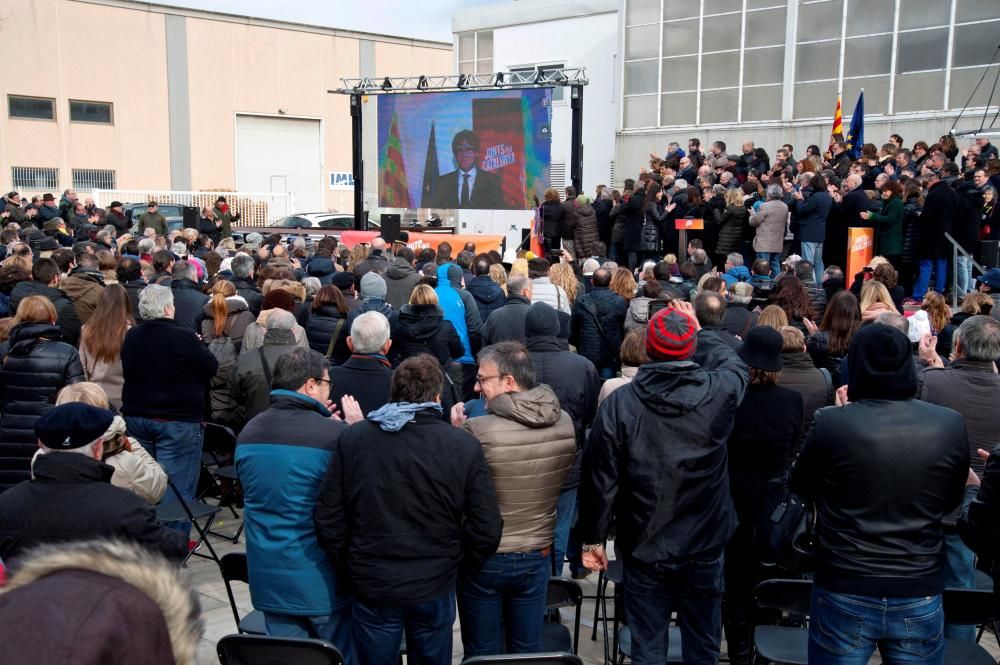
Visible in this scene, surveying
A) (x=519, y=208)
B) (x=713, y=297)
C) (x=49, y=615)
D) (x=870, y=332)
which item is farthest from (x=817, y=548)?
(x=519, y=208)

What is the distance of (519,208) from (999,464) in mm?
15596

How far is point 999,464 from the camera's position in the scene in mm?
3033

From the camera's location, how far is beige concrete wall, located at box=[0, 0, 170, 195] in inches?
1228

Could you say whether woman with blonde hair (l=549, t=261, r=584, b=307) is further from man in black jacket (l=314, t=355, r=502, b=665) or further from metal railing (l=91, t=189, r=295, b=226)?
metal railing (l=91, t=189, r=295, b=226)

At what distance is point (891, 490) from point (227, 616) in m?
3.68

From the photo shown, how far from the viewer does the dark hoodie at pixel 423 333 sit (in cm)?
682

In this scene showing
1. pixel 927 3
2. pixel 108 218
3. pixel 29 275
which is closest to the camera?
pixel 29 275

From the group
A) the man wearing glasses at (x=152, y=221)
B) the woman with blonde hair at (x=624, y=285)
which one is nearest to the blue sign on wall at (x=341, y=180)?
the man wearing glasses at (x=152, y=221)

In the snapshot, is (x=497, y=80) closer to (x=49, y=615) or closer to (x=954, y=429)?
(x=954, y=429)

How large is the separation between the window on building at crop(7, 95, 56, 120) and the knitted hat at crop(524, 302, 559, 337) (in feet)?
106

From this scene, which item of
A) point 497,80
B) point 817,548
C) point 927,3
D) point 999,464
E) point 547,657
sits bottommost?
point 547,657

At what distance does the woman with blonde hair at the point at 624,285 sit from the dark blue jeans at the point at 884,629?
5.47 metres

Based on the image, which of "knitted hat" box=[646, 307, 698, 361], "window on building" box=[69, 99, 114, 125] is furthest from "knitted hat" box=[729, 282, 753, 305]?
"window on building" box=[69, 99, 114, 125]

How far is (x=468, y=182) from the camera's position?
18.8 m
